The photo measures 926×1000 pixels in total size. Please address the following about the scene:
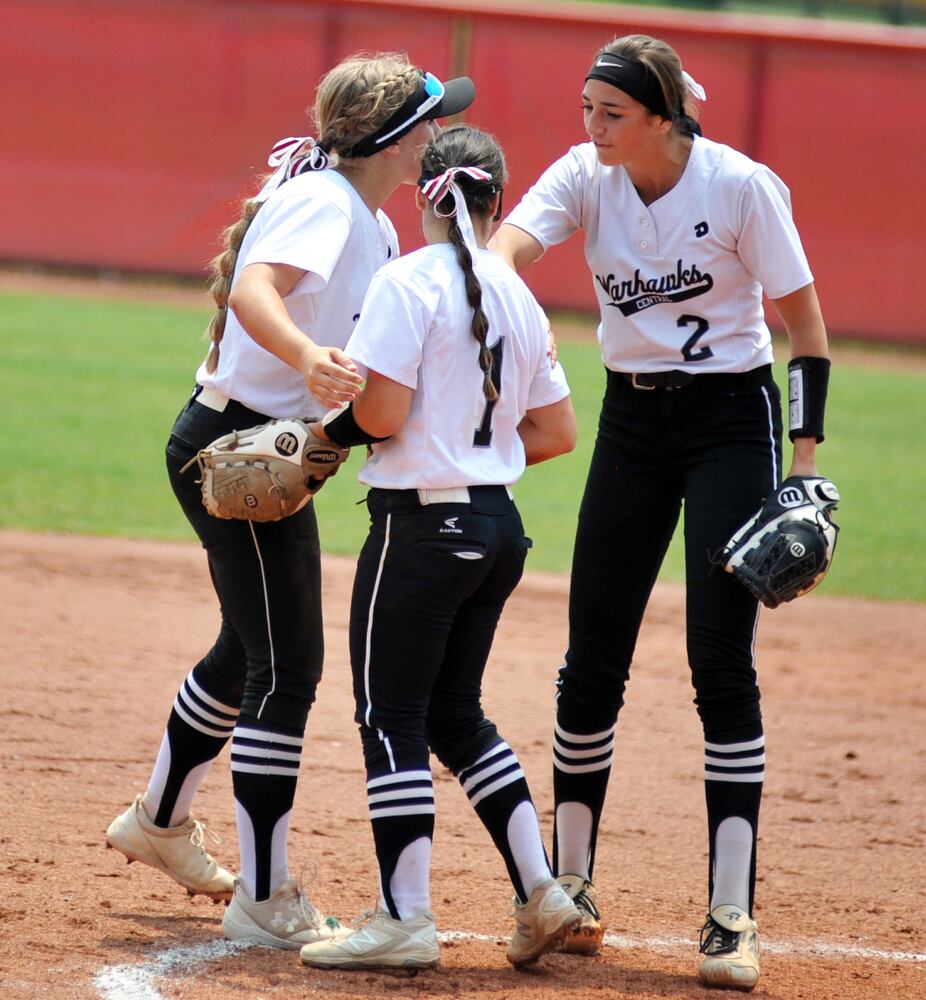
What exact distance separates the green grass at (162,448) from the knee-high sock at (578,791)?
9.15 feet

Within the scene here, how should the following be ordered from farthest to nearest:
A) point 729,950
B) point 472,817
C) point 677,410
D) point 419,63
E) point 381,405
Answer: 1. point 419,63
2. point 472,817
3. point 677,410
4. point 729,950
5. point 381,405

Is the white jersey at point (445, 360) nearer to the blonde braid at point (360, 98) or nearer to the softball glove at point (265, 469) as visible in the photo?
the softball glove at point (265, 469)

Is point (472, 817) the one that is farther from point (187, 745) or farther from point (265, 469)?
point (265, 469)

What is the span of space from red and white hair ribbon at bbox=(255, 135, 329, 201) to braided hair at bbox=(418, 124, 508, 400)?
0.28 m

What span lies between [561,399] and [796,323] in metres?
0.59

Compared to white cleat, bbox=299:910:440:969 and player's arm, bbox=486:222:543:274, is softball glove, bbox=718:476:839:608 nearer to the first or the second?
player's arm, bbox=486:222:543:274

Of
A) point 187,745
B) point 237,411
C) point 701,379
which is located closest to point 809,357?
point 701,379

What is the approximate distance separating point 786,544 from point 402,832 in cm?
106

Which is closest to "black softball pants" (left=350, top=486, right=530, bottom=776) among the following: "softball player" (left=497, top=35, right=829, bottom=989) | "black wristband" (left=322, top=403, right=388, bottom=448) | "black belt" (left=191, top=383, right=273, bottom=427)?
"black wristband" (left=322, top=403, right=388, bottom=448)

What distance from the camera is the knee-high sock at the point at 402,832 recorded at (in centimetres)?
296

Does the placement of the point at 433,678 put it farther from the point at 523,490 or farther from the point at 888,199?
the point at 888,199

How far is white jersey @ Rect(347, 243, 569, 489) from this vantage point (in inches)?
112

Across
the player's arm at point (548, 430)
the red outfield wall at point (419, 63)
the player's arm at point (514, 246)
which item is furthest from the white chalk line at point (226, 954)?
the red outfield wall at point (419, 63)

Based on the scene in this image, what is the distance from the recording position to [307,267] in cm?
294
